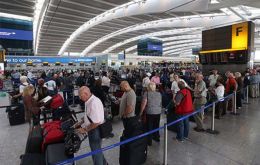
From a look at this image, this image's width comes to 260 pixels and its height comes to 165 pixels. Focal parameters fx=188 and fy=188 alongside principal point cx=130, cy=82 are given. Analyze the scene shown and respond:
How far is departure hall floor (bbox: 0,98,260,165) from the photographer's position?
3.74 metres

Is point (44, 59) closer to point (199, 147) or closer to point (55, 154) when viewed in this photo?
point (55, 154)

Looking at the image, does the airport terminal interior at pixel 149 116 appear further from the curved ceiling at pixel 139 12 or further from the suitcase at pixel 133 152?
the curved ceiling at pixel 139 12

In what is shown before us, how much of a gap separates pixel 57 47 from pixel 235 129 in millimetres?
47472

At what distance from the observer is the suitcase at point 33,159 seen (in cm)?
293

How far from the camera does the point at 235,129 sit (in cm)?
549

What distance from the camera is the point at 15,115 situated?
20.2 ft

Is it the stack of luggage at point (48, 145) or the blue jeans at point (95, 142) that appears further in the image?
the blue jeans at point (95, 142)

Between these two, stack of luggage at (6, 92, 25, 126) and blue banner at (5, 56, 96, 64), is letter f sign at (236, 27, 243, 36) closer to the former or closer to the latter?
stack of luggage at (6, 92, 25, 126)

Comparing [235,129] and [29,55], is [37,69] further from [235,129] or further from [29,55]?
[235,129]

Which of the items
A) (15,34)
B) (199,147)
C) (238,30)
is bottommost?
(199,147)

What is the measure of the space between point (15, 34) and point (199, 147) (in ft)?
64.5

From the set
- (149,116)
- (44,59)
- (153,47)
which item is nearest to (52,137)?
(149,116)

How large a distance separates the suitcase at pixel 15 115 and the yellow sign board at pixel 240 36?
12.3m

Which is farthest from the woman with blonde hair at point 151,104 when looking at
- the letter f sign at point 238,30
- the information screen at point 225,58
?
the letter f sign at point 238,30
